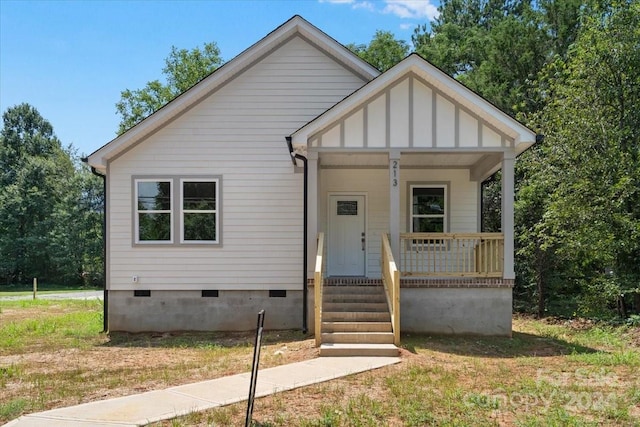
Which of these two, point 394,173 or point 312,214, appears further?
point 312,214

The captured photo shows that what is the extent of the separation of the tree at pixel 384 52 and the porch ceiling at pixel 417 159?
49.9 feet

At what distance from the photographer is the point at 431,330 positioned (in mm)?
10703

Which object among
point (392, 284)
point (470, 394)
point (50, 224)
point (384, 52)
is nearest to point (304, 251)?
point (392, 284)

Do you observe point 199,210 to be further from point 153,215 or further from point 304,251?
point 304,251

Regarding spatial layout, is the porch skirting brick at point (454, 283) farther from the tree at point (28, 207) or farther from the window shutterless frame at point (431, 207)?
the tree at point (28, 207)

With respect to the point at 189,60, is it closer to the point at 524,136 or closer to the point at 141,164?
the point at 141,164

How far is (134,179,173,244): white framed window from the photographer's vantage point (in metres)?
12.3

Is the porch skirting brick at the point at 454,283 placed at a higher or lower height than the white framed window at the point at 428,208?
lower

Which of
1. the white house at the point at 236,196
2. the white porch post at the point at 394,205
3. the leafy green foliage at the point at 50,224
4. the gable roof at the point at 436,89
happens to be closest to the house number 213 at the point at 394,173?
the white porch post at the point at 394,205

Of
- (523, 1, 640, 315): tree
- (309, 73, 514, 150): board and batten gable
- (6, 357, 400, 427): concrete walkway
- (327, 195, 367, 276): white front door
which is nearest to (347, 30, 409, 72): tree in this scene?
(523, 1, 640, 315): tree

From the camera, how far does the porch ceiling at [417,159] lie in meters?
11.5

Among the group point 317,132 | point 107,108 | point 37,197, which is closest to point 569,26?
point 317,132

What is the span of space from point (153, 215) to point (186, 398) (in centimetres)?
690

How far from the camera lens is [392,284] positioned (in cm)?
966
